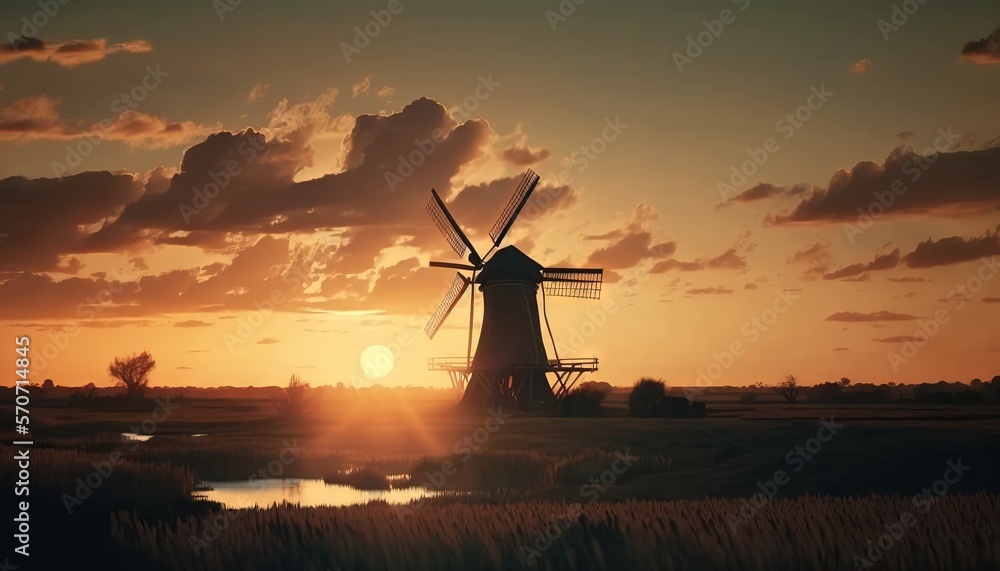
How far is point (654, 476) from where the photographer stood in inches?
1163

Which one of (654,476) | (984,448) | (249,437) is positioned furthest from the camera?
(249,437)

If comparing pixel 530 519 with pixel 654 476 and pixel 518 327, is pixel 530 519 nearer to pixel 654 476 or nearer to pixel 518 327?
pixel 654 476

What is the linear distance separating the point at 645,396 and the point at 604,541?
5119 centimetres

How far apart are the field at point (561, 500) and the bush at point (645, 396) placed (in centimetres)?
1174

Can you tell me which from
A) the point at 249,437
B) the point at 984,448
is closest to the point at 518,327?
the point at 249,437

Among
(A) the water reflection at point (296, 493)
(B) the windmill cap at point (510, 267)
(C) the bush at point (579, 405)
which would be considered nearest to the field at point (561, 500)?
(A) the water reflection at point (296, 493)

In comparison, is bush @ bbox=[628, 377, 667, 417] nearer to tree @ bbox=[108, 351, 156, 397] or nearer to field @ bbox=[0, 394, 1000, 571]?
field @ bbox=[0, 394, 1000, 571]

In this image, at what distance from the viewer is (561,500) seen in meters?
23.3

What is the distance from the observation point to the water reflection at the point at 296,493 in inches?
1053

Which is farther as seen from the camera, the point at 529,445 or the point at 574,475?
the point at 529,445

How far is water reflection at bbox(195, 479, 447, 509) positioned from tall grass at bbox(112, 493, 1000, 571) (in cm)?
920

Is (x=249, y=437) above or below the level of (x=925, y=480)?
above

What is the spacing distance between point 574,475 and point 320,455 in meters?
13.4

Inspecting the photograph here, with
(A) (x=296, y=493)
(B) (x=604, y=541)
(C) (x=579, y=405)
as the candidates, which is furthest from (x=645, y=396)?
(B) (x=604, y=541)
